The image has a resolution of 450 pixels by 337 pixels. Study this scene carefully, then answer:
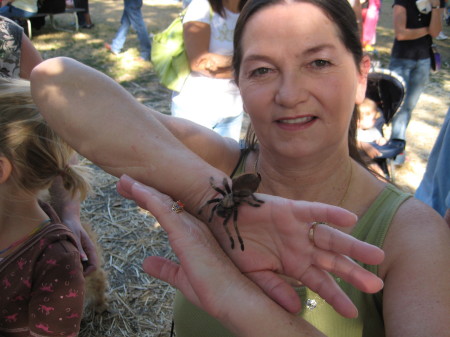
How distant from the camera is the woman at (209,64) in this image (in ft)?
13.8

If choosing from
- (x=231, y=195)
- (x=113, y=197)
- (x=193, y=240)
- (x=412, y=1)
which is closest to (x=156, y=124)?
(x=231, y=195)

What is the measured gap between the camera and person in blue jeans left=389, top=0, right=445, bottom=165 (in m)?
6.21

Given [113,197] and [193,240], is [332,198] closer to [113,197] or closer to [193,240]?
[193,240]

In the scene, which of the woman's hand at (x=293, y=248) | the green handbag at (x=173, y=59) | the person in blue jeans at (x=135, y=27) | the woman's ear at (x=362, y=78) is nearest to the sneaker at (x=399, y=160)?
the green handbag at (x=173, y=59)

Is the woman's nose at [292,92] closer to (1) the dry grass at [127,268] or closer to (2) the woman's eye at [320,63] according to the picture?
(2) the woman's eye at [320,63]

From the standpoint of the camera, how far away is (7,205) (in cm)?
264

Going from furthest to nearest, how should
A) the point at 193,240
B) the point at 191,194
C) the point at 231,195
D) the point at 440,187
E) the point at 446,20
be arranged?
the point at 446,20, the point at 440,187, the point at 191,194, the point at 231,195, the point at 193,240

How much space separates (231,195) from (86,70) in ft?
3.68

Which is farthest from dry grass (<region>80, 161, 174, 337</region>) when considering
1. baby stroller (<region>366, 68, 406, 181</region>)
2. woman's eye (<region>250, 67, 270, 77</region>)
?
baby stroller (<region>366, 68, 406, 181</region>)

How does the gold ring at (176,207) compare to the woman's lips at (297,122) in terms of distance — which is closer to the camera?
the gold ring at (176,207)

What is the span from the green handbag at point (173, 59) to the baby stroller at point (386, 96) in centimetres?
262

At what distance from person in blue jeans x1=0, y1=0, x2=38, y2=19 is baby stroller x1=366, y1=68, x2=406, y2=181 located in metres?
11.9

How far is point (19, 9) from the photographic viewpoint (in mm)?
12594

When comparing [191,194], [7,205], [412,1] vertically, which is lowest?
[7,205]
